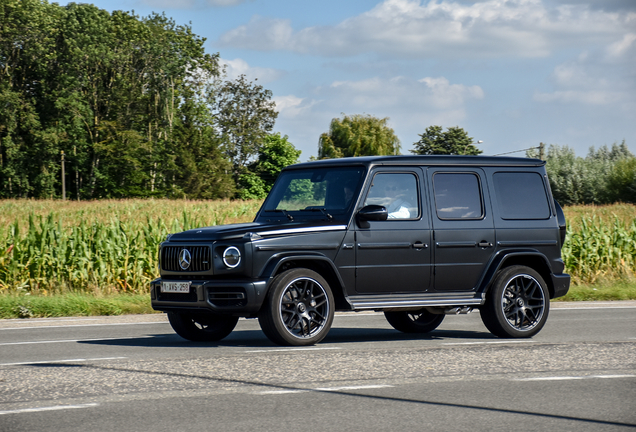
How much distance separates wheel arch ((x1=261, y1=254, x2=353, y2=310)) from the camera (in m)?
9.00

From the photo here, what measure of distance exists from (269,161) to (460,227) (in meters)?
85.1

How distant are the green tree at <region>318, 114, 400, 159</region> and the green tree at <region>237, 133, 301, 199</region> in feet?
23.6

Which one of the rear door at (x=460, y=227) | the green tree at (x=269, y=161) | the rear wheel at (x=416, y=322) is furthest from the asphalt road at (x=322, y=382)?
the green tree at (x=269, y=161)

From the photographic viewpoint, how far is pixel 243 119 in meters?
94.9

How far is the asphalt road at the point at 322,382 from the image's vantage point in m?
5.57

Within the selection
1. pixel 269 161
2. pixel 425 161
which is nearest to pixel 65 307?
pixel 425 161

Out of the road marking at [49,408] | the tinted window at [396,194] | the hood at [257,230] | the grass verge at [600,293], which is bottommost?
the grass verge at [600,293]

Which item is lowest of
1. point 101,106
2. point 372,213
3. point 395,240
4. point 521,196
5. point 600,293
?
point 600,293

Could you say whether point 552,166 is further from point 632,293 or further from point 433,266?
point 433,266

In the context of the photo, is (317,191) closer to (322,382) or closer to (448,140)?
(322,382)

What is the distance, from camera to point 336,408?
5.93 m

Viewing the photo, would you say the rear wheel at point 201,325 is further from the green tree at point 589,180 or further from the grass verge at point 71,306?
the green tree at point 589,180

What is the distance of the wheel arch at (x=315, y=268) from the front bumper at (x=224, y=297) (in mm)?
151

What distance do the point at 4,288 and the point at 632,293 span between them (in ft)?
42.4
